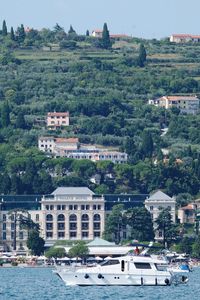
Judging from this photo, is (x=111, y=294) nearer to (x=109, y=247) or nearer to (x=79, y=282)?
(x=79, y=282)

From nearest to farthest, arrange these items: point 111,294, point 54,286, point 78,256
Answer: point 111,294, point 54,286, point 78,256

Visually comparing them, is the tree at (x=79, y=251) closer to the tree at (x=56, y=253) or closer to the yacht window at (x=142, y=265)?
the tree at (x=56, y=253)

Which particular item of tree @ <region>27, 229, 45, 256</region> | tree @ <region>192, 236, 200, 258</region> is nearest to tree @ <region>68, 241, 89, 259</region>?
tree @ <region>27, 229, 45, 256</region>

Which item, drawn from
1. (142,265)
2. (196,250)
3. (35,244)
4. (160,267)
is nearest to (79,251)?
(196,250)

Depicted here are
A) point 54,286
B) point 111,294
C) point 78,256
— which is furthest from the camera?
point 78,256

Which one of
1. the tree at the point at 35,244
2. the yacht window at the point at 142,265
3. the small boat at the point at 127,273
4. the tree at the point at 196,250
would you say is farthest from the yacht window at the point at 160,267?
the tree at the point at 35,244

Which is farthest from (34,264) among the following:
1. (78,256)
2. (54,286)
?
(54,286)

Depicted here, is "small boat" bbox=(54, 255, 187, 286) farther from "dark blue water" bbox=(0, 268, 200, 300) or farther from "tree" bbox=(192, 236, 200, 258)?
"tree" bbox=(192, 236, 200, 258)
